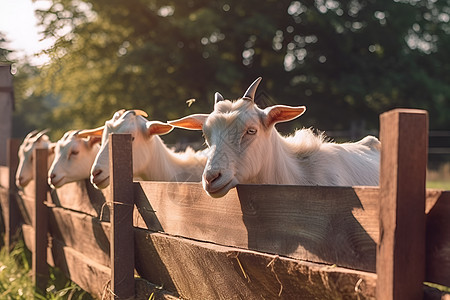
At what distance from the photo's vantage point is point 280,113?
3432 millimetres

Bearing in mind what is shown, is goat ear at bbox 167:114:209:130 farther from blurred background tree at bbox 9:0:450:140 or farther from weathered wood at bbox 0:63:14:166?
blurred background tree at bbox 9:0:450:140

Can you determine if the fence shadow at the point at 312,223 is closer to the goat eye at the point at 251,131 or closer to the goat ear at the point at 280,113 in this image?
the goat eye at the point at 251,131

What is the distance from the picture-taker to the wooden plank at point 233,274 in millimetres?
1969

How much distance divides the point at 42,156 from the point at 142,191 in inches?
95.5

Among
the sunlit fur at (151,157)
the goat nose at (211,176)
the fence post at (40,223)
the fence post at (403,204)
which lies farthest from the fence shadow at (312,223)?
the fence post at (40,223)

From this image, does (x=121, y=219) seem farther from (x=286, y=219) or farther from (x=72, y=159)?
(x=72, y=159)

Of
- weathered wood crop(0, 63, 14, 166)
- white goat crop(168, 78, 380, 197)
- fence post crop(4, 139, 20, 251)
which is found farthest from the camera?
weathered wood crop(0, 63, 14, 166)

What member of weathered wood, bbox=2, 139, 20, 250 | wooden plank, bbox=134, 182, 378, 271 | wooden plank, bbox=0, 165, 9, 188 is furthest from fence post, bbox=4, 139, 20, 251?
wooden plank, bbox=134, 182, 378, 271

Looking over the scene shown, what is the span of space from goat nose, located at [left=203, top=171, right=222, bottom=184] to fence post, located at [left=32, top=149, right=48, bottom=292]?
3232mm

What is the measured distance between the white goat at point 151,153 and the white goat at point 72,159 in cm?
24

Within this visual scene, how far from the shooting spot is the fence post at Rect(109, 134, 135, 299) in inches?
141

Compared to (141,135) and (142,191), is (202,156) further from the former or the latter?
(142,191)

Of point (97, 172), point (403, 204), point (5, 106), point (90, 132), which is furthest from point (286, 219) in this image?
point (5, 106)

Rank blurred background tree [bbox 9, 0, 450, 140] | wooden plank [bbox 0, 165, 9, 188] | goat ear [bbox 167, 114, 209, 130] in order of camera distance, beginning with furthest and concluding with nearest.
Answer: blurred background tree [bbox 9, 0, 450, 140], wooden plank [bbox 0, 165, 9, 188], goat ear [bbox 167, 114, 209, 130]
